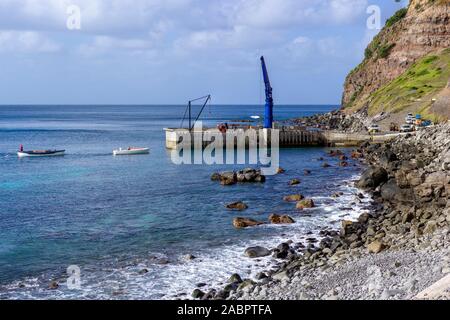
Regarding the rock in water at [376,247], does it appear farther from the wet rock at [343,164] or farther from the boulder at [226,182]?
the wet rock at [343,164]

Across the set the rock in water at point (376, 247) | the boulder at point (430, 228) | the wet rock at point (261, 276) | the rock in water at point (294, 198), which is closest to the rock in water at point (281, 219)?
the rock in water at point (294, 198)

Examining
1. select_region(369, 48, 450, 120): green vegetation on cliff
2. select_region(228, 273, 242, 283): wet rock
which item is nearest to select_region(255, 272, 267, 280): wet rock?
select_region(228, 273, 242, 283): wet rock

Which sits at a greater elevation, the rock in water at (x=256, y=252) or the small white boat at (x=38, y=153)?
the small white boat at (x=38, y=153)

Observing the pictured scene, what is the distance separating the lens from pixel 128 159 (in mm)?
79250

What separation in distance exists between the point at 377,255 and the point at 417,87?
88.3m

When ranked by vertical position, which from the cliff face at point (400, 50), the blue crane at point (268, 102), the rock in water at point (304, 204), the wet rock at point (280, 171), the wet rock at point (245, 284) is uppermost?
the cliff face at point (400, 50)

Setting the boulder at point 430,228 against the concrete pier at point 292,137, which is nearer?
the boulder at point 430,228

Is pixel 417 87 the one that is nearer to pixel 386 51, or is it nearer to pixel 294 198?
pixel 386 51

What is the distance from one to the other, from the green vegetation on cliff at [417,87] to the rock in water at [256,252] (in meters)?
66.2

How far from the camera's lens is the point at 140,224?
3862 centimetres

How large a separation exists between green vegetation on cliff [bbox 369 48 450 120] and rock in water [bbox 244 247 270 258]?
217ft

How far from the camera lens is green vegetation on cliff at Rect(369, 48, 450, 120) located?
327 feet

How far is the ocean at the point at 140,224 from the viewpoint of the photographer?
90.5ft
